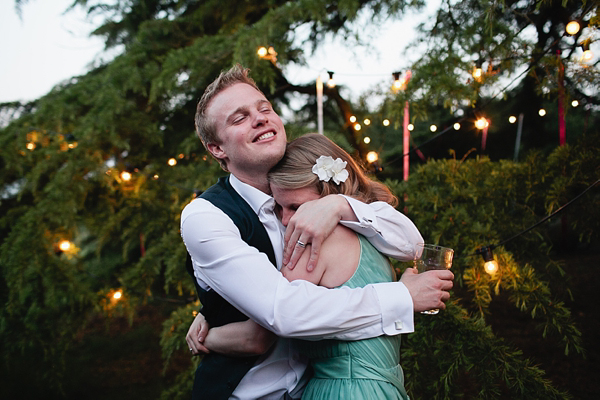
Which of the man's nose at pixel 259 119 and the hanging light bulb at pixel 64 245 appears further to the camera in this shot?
the hanging light bulb at pixel 64 245

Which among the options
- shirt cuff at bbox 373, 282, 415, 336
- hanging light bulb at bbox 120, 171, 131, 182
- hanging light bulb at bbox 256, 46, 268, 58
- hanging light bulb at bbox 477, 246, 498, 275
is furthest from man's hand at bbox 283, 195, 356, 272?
hanging light bulb at bbox 120, 171, 131, 182

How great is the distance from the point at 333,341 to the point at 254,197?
0.64 meters

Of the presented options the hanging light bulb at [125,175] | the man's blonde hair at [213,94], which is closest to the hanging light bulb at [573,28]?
the man's blonde hair at [213,94]

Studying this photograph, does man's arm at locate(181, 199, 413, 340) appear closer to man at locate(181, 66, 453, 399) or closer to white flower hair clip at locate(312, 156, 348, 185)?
man at locate(181, 66, 453, 399)

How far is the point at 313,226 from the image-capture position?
134 cm

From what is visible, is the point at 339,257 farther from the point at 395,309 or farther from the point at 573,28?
the point at 573,28

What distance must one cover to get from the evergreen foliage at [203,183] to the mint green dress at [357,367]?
2.60ft

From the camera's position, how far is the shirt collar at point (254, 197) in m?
1.60

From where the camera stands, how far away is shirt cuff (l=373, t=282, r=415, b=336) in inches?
51.0

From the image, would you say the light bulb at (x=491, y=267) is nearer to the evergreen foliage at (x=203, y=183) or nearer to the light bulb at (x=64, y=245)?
the evergreen foliage at (x=203, y=183)

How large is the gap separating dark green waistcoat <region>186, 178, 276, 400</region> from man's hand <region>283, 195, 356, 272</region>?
150 millimetres

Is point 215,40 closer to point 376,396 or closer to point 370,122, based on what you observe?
point 370,122

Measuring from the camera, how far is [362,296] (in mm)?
1259

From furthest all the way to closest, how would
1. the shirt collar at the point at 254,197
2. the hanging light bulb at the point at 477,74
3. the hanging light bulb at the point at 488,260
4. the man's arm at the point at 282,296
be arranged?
the hanging light bulb at the point at 477,74, the hanging light bulb at the point at 488,260, the shirt collar at the point at 254,197, the man's arm at the point at 282,296
